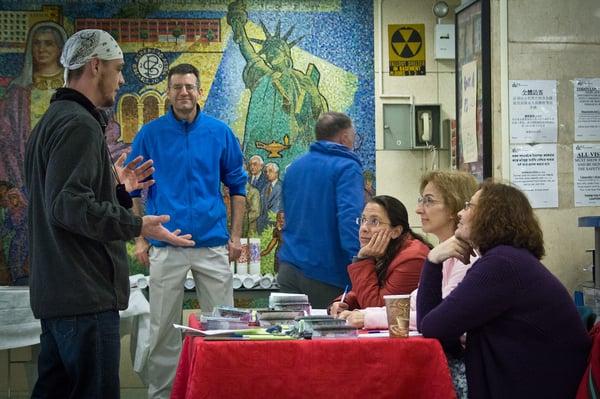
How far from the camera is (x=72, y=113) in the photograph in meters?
3.33

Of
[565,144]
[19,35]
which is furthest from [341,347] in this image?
[19,35]

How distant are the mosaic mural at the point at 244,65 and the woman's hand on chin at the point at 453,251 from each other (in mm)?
3982

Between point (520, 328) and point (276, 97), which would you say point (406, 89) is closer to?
point (276, 97)

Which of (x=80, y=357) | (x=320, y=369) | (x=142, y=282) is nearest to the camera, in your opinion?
(x=320, y=369)

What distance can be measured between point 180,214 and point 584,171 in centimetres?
233

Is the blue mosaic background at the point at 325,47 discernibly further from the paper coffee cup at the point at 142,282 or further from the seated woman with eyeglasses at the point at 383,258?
the seated woman with eyeglasses at the point at 383,258

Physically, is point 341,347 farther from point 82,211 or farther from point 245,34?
point 245,34

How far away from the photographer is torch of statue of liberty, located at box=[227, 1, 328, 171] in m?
7.46

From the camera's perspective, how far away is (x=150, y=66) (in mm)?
7414

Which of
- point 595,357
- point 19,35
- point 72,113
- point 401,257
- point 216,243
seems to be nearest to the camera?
point 595,357

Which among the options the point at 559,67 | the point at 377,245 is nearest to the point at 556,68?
the point at 559,67

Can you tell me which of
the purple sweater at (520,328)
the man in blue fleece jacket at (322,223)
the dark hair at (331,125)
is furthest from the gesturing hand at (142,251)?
the purple sweater at (520,328)

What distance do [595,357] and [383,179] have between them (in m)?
4.52

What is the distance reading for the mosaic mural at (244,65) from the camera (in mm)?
7328
